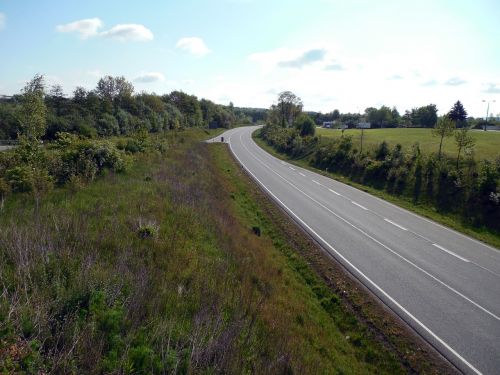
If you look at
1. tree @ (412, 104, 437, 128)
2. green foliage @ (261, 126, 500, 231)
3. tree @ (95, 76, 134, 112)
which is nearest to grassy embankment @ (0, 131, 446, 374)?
green foliage @ (261, 126, 500, 231)

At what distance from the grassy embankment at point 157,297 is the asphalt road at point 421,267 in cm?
165

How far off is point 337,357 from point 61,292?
658cm

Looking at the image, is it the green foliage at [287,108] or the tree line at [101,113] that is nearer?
the tree line at [101,113]

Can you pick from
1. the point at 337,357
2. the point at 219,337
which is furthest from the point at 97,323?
the point at 337,357

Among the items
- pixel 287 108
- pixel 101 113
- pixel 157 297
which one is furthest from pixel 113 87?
pixel 157 297

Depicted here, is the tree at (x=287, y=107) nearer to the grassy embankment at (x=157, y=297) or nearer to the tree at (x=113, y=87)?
the tree at (x=113, y=87)

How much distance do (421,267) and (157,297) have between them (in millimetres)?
11242

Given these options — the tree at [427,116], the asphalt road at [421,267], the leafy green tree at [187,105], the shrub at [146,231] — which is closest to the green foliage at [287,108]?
the leafy green tree at [187,105]

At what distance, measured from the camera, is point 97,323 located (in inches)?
197

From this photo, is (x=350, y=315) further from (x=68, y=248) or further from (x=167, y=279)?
(x=68, y=248)

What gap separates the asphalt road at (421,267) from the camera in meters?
9.30

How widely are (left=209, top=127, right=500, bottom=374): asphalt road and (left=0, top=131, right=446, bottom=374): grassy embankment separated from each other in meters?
1.65

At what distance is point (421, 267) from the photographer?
13508 millimetres

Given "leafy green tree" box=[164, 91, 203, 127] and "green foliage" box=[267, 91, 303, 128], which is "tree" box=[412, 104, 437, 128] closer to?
"green foliage" box=[267, 91, 303, 128]
